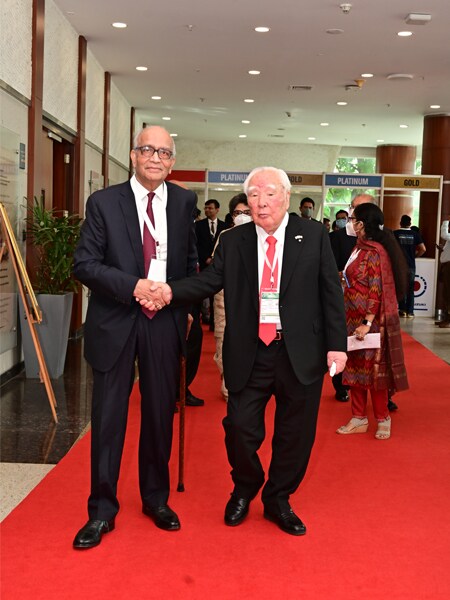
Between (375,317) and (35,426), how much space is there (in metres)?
2.33

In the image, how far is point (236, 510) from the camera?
11.8 ft

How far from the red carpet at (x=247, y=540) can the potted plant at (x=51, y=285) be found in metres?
2.38

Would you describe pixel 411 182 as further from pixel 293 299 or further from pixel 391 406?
pixel 293 299

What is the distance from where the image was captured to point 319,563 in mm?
3197

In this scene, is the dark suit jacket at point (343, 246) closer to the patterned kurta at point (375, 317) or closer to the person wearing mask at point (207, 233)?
the patterned kurta at point (375, 317)

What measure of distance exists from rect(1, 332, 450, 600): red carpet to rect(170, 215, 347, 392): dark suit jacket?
2.23 ft

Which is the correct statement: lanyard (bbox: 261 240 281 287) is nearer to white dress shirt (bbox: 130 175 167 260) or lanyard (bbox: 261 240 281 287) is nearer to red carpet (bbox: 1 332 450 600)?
white dress shirt (bbox: 130 175 167 260)

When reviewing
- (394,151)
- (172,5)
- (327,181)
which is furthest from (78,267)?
(394,151)

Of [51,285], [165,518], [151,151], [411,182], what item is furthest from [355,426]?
[411,182]

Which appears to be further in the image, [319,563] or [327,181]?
Result: [327,181]

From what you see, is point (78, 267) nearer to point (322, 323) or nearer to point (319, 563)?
Answer: point (322, 323)

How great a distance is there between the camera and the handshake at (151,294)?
10.5 feet

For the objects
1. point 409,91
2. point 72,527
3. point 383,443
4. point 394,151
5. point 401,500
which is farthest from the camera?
point 394,151

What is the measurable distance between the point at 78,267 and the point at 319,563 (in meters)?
1.51
